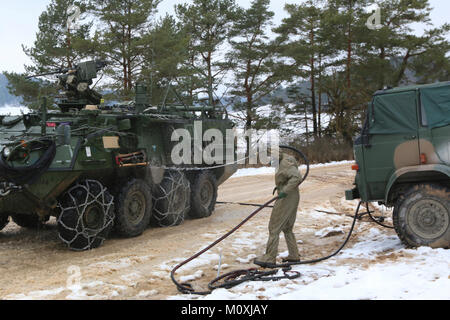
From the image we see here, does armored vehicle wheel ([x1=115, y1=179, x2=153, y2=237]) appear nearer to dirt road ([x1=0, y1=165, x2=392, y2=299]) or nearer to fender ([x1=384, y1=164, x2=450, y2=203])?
dirt road ([x1=0, y1=165, x2=392, y2=299])

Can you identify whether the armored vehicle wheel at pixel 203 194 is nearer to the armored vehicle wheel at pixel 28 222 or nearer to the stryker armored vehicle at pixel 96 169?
the stryker armored vehicle at pixel 96 169

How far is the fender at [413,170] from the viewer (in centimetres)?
683

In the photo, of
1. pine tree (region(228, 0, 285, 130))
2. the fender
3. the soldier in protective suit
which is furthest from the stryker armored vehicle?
pine tree (region(228, 0, 285, 130))

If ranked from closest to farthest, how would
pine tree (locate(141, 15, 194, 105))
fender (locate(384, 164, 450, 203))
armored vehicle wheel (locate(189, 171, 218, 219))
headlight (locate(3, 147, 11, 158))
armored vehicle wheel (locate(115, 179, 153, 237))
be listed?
fender (locate(384, 164, 450, 203))
headlight (locate(3, 147, 11, 158))
armored vehicle wheel (locate(115, 179, 153, 237))
armored vehicle wheel (locate(189, 171, 218, 219))
pine tree (locate(141, 15, 194, 105))

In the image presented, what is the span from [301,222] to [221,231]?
1840 mm

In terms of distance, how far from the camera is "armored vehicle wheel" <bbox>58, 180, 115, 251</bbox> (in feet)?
26.8

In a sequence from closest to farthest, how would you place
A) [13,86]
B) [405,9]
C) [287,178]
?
[287,178] → [13,86] → [405,9]

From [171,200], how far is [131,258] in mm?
3084

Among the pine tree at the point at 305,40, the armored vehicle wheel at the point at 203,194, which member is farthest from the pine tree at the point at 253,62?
the armored vehicle wheel at the point at 203,194

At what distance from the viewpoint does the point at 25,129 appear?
901cm

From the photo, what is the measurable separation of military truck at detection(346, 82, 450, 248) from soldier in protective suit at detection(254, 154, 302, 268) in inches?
52.2

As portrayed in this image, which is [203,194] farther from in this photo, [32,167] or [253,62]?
[253,62]
